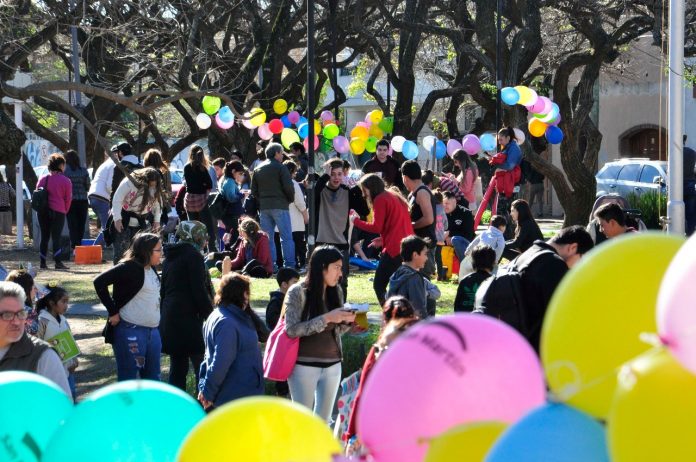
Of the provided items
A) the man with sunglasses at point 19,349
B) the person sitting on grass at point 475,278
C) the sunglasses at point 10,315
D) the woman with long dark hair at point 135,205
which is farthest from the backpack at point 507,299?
the woman with long dark hair at point 135,205

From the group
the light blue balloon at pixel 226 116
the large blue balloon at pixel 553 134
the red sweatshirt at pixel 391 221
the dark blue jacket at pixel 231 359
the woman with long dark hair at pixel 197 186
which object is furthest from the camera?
the large blue balloon at pixel 553 134

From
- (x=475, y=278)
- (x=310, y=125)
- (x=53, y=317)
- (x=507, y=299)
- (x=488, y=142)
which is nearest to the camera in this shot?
(x=507, y=299)

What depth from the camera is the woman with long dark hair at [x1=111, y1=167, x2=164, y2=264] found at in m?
12.3

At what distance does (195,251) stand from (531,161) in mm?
13036

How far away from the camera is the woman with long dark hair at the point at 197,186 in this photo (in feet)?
50.3

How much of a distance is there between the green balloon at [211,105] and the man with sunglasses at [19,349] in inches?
583

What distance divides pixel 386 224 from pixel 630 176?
639 inches

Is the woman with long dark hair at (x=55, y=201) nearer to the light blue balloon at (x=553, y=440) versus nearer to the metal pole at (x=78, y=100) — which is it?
the metal pole at (x=78, y=100)

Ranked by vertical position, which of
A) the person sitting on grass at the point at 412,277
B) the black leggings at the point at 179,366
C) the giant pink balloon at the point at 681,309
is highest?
the giant pink balloon at the point at 681,309

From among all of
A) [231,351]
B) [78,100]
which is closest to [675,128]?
[231,351]

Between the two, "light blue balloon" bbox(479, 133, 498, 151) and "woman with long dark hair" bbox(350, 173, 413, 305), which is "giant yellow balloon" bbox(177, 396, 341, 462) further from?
"light blue balloon" bbox(479, 133, 498, 151)

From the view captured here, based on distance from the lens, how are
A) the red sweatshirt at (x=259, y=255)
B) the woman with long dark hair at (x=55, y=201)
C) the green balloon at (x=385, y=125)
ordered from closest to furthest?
1. the red sweatshirt at (x=259, y=255)
2. the woman with long dark hair at (x=55, y=201)
3. the green balloon at (x=385, y=125)

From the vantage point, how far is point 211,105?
2045 centimetres

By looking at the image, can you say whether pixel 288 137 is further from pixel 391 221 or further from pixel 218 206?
pixel 391 221
